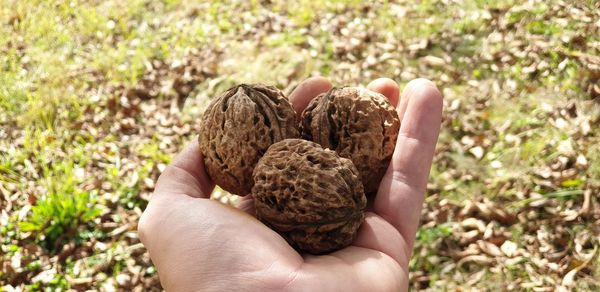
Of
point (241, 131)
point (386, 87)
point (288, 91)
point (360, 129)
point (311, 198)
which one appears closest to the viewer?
point (311, 198)

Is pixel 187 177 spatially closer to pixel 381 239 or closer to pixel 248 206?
pixel 248 206

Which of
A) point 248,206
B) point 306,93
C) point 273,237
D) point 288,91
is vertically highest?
point 306,93

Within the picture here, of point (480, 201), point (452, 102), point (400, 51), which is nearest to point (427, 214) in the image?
point (480, 201)

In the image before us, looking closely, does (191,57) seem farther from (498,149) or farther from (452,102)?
(498,149)

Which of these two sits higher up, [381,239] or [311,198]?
[311,198]

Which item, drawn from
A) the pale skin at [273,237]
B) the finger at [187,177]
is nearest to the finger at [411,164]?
the pale skin at [273,237]

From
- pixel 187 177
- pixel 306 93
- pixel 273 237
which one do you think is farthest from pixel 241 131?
pixel 306 93
